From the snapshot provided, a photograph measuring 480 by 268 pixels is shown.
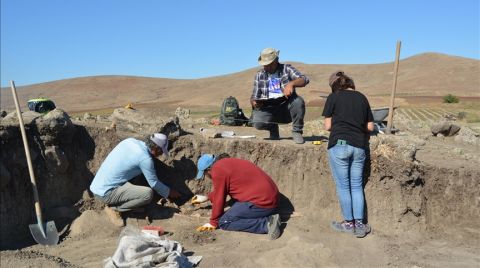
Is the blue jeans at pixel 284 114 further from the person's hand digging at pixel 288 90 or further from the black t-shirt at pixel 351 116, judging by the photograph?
the black t-shirt at pixel 351 116

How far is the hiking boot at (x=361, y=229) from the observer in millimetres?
4715

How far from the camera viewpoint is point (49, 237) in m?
5.05

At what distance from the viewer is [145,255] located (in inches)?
157

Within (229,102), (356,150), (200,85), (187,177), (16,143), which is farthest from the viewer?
→ (200,85)

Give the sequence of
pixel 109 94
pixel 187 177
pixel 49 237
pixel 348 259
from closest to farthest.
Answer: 1. pixel 348 259
2. pixel 49 237
3. pixel 187 177
4. pixel 109 94

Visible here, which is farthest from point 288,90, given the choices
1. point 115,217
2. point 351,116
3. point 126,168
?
point 115,217

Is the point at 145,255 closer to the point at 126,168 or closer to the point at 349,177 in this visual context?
the point at 126,168

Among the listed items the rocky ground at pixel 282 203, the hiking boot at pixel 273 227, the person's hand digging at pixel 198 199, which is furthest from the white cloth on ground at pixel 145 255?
the person's hand digging at pixel 198 199

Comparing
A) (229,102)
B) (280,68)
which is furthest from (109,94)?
(280,68)

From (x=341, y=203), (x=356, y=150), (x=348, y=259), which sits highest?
(x=356, y=150)

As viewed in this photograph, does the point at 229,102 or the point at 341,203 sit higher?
the point at 229,102

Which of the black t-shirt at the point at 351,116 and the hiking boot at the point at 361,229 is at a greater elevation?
the black t-shirt at the point at 351,116

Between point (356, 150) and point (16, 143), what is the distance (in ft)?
13.4

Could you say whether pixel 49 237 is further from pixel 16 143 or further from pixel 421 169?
pixel 421 169
